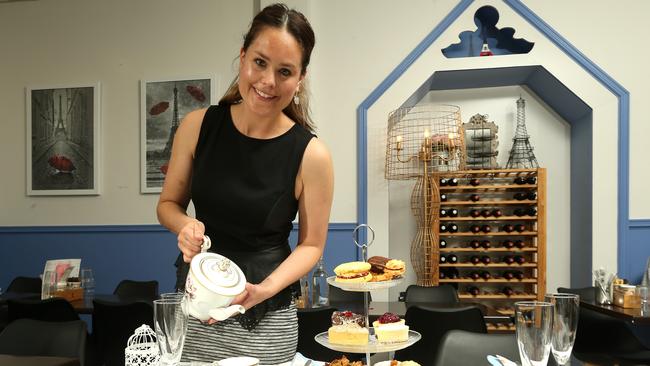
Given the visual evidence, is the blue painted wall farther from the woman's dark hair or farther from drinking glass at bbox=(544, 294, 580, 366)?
drinking glass at bbox=(544, 294, 580, 366)

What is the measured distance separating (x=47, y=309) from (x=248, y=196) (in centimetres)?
263

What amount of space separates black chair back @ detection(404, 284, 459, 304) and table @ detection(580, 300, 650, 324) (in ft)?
3.16

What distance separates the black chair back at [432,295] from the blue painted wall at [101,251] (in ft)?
4.77

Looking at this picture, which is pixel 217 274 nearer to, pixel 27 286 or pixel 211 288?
pixel 211 288

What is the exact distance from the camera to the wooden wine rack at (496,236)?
18.4 ft

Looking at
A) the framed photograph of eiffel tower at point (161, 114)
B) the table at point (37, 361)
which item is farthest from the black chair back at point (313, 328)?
the framed photograph of eiffel tower at point (161, 114)

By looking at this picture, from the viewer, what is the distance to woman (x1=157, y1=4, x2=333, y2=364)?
1460 mm

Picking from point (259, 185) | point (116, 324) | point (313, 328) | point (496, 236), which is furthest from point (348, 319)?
point (496, 236)

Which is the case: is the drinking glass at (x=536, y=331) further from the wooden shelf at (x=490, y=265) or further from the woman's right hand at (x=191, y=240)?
the wooden shelf at (x=490, y=265)

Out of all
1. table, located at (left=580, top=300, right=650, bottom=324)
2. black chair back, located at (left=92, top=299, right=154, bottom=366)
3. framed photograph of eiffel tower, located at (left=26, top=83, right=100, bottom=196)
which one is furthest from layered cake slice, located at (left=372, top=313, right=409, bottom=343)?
framed photograph of eiffel tower, located at (left=26, top=83, right=100, bottom=196)

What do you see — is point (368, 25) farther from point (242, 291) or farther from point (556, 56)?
point (242, 291)

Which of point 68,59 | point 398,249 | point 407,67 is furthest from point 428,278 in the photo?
point 68,59

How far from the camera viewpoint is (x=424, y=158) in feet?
18.1

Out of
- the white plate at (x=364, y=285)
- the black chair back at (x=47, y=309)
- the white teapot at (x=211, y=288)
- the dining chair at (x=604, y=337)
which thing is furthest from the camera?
the dining chair at (x=604, y=337)
